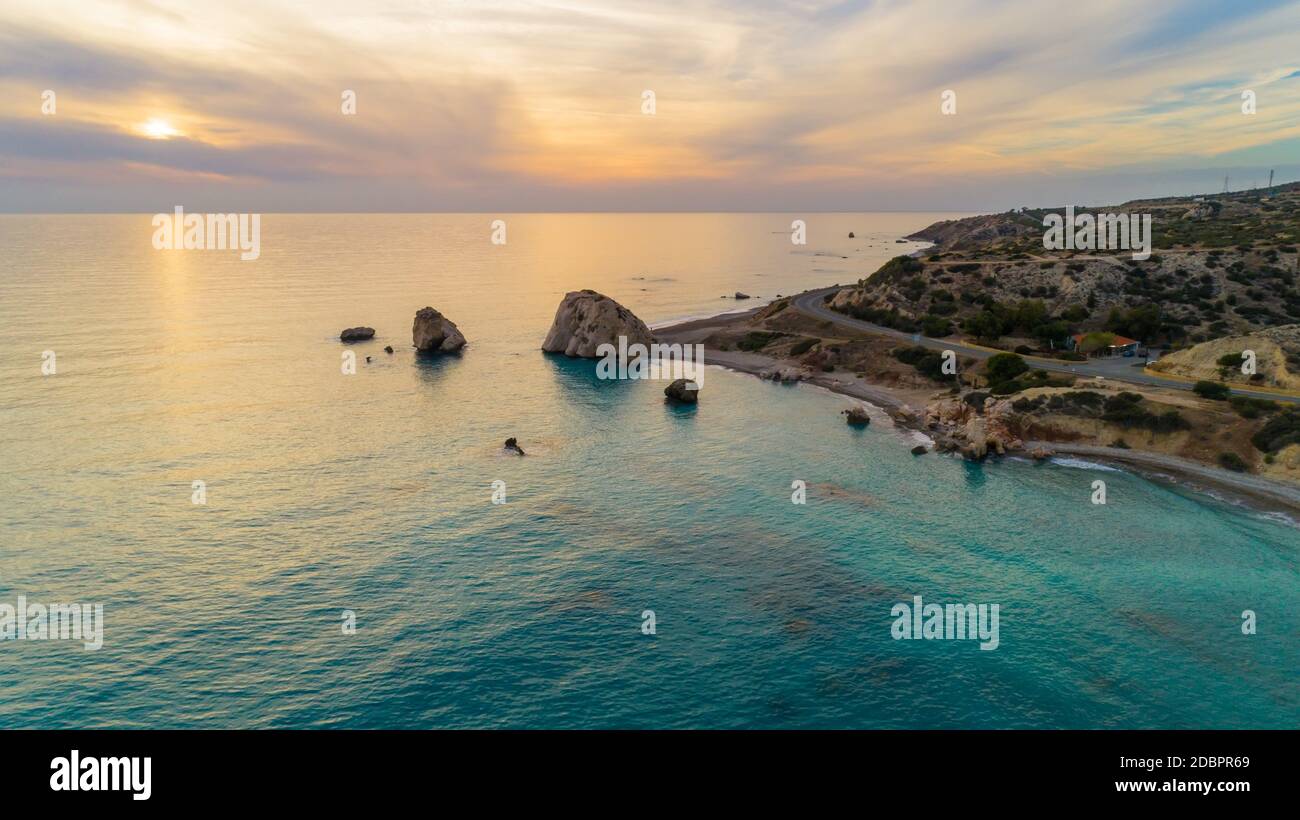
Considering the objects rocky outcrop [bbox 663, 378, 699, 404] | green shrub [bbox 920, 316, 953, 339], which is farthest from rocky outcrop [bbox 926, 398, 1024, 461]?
green shrub [bbox 920, 316, 953, 339]

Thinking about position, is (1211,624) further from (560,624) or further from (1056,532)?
(560,624)

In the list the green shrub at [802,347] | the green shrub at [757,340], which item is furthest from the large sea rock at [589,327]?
the green shrub at [802,347]

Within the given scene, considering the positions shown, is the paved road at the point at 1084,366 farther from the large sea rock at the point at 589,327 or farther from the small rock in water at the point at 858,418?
the large sea rock at the point at 589,327

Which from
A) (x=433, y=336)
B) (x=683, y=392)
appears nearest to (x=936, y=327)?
(x=683, y=392)

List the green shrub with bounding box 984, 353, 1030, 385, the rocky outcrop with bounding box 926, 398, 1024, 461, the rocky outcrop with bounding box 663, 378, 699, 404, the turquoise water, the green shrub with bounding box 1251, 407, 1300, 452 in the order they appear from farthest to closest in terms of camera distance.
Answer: the rocky outcrop with bounding box 663, 378, 699, 404 → the green shrub with bounding box 984, 353, 1030, 385 → the rocky outcrop with bounding box 926, 398, 1024, 461 → the green shrub with bounding box 1251, 407, 1300, 452 → the turquoise water

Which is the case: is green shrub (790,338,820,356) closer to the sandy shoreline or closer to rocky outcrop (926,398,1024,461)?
the sandy shoreline

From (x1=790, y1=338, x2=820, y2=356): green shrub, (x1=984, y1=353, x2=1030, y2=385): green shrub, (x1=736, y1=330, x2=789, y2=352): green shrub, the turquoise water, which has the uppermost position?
(x1=736, y1=330, x2=789, y2=352): green shrub

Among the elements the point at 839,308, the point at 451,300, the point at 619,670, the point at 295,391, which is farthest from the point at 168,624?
the point at 451,300
